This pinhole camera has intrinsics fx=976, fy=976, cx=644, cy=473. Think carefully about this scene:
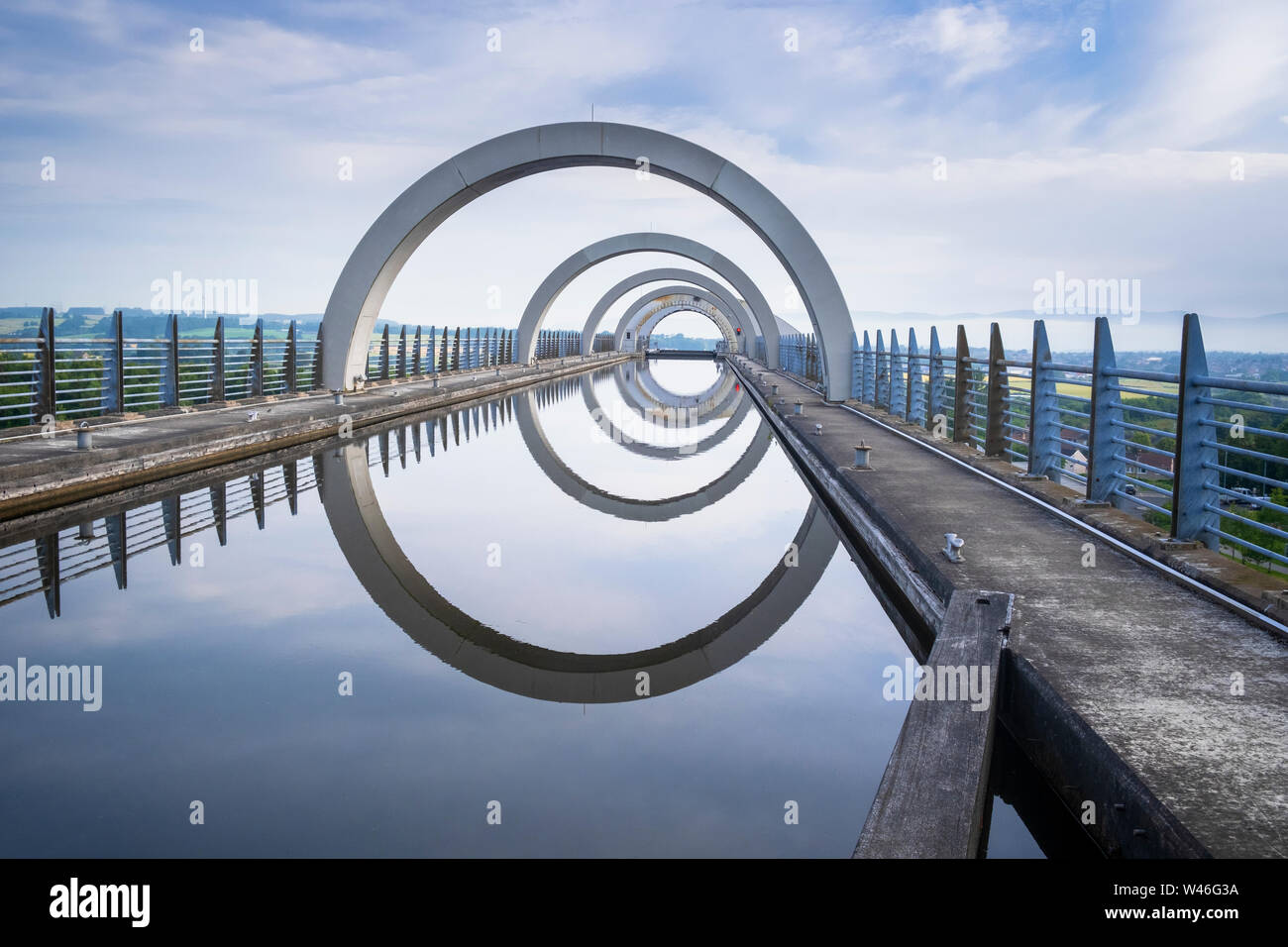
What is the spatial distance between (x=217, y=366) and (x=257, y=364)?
4.28 feet

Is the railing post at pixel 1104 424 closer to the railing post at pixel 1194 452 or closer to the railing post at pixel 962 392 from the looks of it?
the railing post at pixel 1194 452

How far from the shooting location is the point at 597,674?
4.41 metres

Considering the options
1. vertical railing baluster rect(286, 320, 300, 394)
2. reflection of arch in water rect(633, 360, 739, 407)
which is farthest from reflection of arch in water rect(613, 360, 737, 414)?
vertical railing baluster rect(286, 320, 300, 394)

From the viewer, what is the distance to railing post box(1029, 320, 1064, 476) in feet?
26.2

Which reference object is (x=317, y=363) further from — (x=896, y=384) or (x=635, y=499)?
(x=635, y=499)

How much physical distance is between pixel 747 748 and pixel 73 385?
23935 mm

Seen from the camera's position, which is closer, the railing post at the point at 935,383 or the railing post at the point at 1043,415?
the railing post at the point at 1043,415

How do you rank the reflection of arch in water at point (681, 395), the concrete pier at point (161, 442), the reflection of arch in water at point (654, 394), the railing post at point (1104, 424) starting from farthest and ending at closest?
the reflection of arch in water at point (681, 395) → the reflection of arch in water at point (654, 394) → the concrete pier at point (161, 442) → the railing post at point (1104, 424)

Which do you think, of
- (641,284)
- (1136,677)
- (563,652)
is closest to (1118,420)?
(1136,677)

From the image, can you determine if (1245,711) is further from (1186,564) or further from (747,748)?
(1186,564)

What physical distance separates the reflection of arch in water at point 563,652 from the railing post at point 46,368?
5448 mm

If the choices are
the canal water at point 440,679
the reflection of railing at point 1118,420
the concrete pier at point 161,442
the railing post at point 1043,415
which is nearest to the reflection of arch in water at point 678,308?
the concrete pier at point 161,442

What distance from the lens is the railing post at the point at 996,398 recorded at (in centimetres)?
926

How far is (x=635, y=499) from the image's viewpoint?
9609 millimetres
